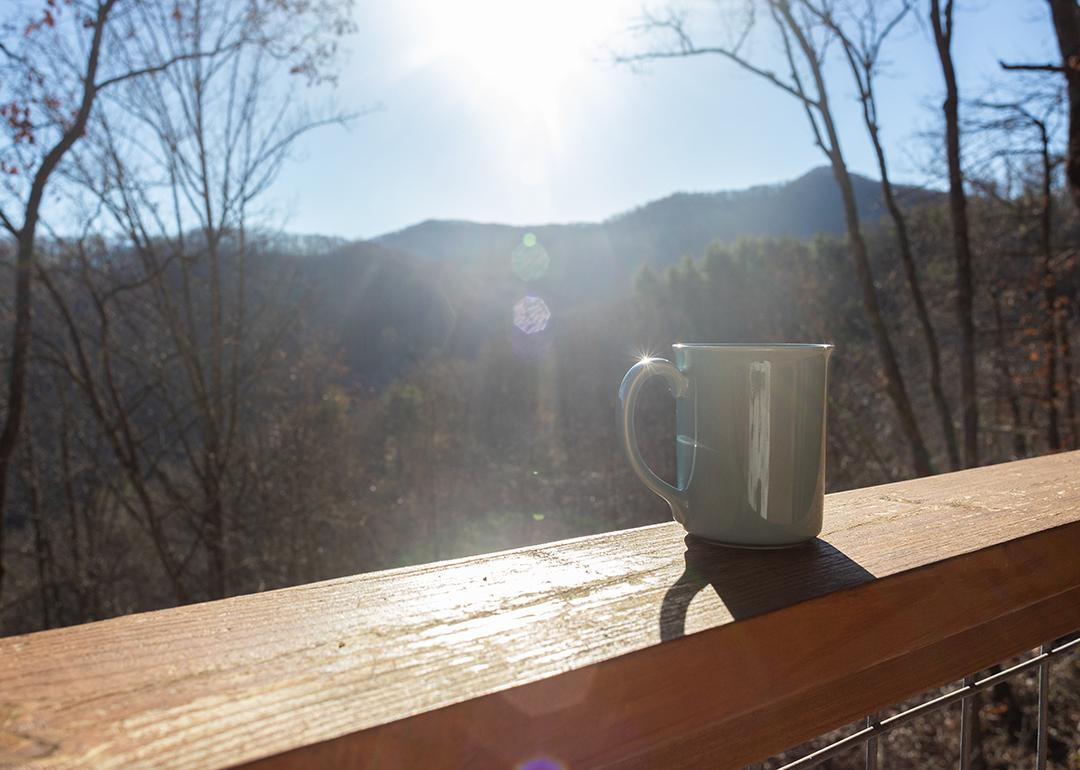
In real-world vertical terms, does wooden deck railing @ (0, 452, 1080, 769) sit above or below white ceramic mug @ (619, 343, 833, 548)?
below

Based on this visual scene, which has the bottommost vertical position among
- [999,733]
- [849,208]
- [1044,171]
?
[999,733]

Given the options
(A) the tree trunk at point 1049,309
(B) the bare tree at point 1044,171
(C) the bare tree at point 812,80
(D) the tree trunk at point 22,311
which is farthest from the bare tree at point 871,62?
(D) the tree trunk at point 22,311

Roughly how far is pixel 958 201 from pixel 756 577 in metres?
4.76

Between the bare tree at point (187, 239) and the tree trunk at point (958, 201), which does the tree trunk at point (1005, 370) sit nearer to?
the tree trunk at point (958, 201)

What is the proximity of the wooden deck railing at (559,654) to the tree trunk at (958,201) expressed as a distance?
14.2 feet

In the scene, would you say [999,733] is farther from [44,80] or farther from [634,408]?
[44,80]

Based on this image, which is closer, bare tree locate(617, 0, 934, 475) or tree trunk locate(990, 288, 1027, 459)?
bare tree locate(617, 0, 934, 475)

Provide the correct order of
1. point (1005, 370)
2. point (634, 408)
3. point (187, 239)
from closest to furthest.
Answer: point (634, 408) < point (187, 239) < point (1005, 370)

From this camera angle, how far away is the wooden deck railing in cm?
33

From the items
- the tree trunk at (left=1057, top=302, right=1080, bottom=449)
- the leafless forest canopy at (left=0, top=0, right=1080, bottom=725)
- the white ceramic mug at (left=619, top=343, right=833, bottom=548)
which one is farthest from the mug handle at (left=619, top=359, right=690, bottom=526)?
the tree trunk at (left=1057, top=302, right=1080, bottom=449)

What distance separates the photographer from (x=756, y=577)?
1.80 ft

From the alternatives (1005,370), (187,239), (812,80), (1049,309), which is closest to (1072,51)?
(812,80)

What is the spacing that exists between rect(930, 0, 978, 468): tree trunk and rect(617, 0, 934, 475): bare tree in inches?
12.4

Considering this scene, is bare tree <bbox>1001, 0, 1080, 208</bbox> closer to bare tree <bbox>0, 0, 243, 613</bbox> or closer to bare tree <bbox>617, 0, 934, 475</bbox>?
bare tree <bbox>617, 0, 934, 475</bbox>
